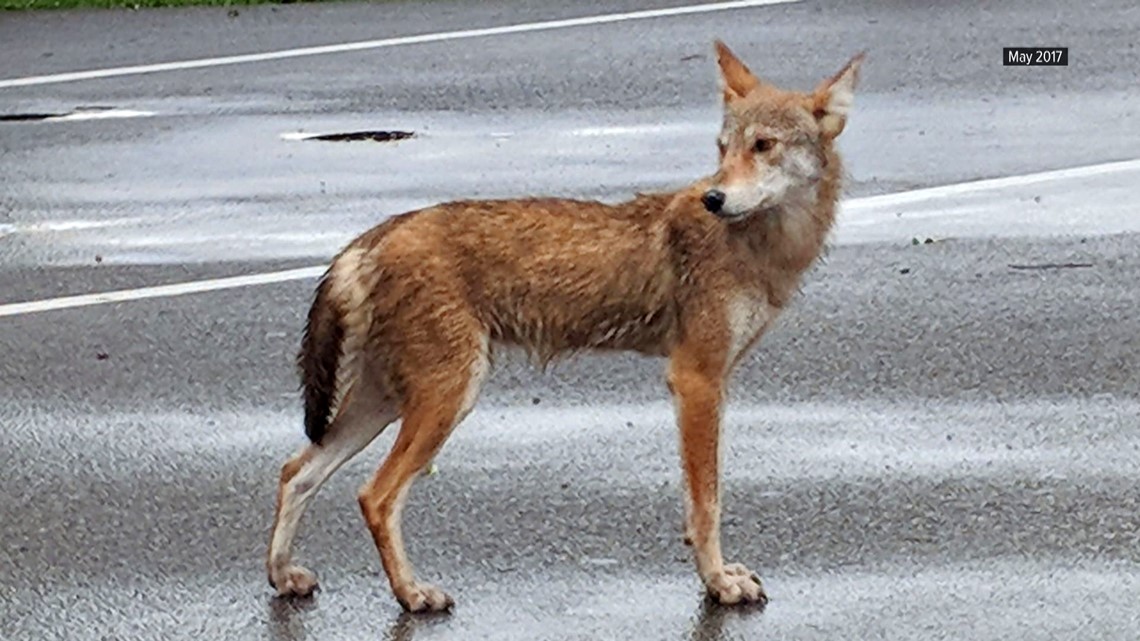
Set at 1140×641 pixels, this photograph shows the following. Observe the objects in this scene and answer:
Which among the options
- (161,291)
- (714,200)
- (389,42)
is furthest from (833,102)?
(389,42)

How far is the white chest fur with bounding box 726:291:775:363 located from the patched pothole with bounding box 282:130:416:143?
562cm

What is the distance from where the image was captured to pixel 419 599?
6551 millimetres

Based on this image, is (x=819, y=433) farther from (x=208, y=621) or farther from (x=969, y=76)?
(x=969, y=76)

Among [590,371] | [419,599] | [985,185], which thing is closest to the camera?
[419,599]

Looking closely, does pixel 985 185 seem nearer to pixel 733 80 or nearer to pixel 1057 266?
pixel 1057 266

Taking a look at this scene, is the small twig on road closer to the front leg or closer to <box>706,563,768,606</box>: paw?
the front leg

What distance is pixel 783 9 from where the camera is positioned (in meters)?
15.2

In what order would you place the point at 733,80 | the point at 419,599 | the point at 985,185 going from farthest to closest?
the point at 985,185 → the point at 733,80 → the point at 419,599

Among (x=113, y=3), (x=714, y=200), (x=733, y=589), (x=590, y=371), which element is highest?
(x=714, y=200)

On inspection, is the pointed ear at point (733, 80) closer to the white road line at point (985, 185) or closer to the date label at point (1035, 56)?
the white road line at point (985, 185)

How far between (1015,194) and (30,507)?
496 centimetres

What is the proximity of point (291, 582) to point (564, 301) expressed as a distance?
98cm

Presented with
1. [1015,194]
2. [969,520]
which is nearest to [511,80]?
[1015,194]

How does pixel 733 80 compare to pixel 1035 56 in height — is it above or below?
above
